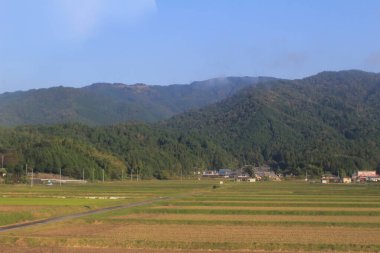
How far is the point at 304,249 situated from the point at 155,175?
151 meters

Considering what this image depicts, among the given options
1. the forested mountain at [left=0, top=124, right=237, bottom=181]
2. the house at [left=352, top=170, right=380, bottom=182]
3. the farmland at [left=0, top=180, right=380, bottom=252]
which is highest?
the forested mountain at [left=0, top=124, right=237, bottom=181]

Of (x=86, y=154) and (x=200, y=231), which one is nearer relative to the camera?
(x=200, y=231)

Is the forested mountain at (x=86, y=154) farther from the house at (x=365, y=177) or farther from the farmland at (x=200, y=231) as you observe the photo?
the farmland at (x=200, y=231)

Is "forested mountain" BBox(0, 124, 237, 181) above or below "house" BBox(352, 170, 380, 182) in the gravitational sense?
above

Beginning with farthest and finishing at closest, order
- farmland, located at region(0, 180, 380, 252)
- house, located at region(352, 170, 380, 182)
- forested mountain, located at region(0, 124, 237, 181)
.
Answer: house, located at region(352, 170, 380, 182) < forested mountain, located at region(0, 124, 237, 181) < farmland, located at region(0, 180, 380, 252)

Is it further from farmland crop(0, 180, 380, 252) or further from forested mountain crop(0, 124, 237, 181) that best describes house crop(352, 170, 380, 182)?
farmland crop(0, 180, 380, 252)

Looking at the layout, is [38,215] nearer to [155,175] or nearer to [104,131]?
[155,175]

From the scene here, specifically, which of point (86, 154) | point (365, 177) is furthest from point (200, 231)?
point (365, 177)

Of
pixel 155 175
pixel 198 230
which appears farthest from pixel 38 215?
pixel 155 175

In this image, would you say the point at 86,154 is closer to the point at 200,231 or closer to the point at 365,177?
the point at 365,177

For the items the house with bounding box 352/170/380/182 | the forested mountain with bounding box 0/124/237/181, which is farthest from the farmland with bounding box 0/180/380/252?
the house with bounding box 352/170/380/182

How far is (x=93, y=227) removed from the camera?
27.4 metres

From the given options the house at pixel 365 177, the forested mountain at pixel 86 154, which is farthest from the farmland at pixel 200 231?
the house at pixel 365 177

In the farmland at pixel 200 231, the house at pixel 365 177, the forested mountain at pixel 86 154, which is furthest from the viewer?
the house at pixel 365 177
